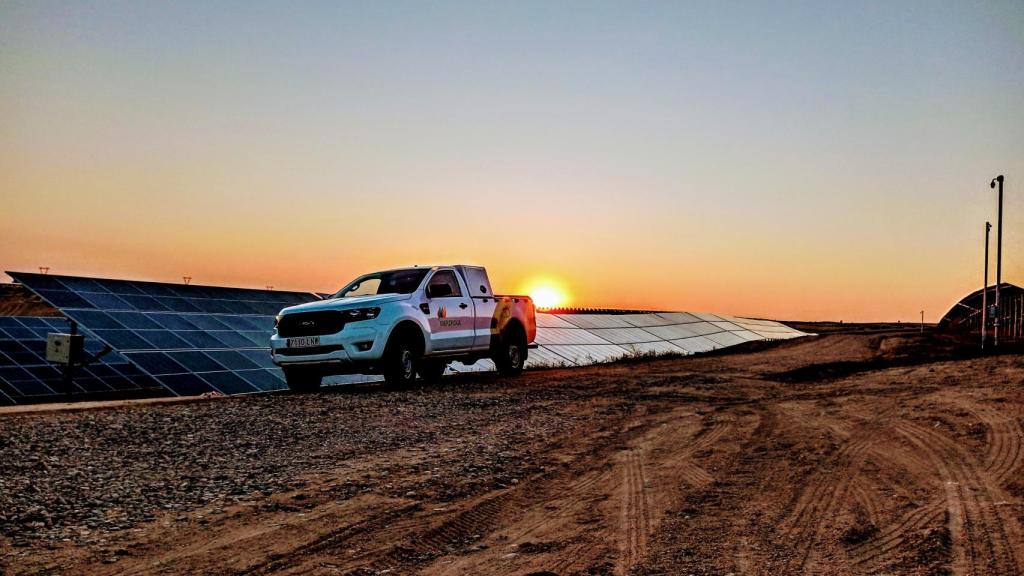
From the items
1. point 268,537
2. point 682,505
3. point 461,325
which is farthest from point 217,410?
point 682,505

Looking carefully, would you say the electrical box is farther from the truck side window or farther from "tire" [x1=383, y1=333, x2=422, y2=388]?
the truck side window

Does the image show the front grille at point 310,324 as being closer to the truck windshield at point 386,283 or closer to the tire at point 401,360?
the tire at point 401,360

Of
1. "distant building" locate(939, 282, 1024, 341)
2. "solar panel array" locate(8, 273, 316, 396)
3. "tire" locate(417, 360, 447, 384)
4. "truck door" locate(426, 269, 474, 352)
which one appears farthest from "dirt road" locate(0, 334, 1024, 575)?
"distant building" locate(939, 282, 1024, 341)

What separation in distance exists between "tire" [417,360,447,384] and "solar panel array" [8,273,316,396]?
436 centimetres

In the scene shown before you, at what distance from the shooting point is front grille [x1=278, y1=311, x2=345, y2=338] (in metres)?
15.7

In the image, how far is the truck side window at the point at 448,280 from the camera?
1734 centimetres

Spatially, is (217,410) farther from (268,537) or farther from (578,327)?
(578,327)

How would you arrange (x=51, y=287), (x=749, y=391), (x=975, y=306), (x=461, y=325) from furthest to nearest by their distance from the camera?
(x=975, y=306), (x=51, y=287), (x=461, y=325), (x=749, y=391)

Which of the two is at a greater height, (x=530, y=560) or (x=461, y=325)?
(x=461, y=325)

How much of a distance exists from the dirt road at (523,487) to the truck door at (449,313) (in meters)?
3.42

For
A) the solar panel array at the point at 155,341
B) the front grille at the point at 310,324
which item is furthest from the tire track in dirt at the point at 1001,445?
the solar panel array at the point at 155,341

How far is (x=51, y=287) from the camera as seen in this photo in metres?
20.2

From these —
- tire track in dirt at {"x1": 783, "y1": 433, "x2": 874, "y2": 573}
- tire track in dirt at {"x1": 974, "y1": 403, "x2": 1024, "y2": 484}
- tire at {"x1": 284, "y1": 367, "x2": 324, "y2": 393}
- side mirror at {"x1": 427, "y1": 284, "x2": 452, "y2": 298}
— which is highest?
side mirror at {"x1": 427, "y1": 284, "x2": 452, "y2": 298}

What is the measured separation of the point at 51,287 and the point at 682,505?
742 inches
